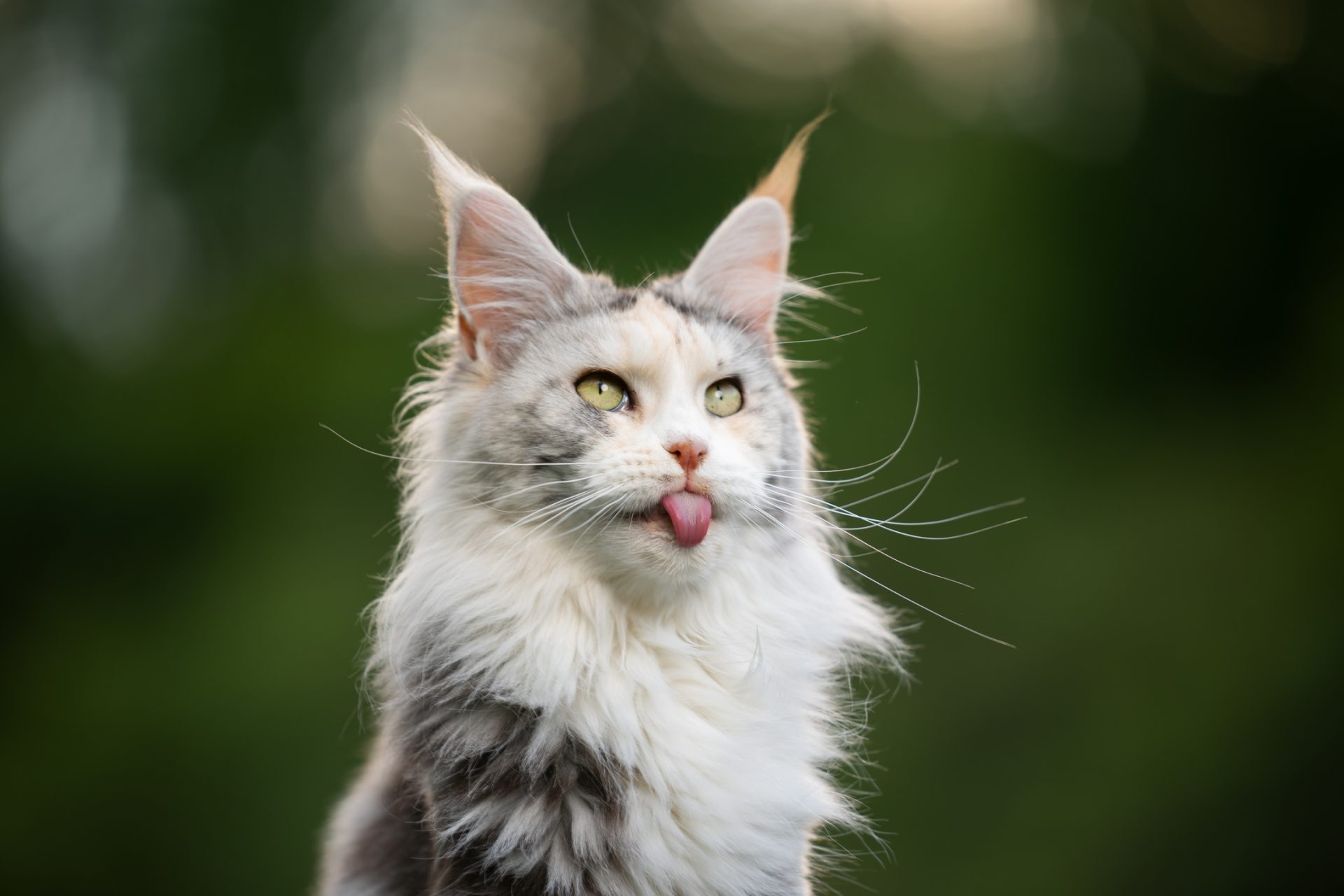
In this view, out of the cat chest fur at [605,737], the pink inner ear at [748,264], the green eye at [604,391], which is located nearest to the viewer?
the cat chest fur at [605,737]

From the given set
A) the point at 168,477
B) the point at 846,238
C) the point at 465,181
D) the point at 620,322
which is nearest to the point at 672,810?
the point at 620,322

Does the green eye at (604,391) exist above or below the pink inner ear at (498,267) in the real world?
below

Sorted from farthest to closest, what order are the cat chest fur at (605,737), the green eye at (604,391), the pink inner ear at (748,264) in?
1. the pink inner ear at (748,264)
2. the green eye at (604,391)
3. the cat chest fur at (605,737)

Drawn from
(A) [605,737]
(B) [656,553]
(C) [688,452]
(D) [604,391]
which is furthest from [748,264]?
(A) [605,737]

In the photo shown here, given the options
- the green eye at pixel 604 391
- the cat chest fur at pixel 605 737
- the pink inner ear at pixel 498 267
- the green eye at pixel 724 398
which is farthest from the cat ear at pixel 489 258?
the cat chest fur at pixel 605 737

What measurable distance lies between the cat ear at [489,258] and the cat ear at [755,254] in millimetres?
283

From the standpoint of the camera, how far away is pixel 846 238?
4.64 meters

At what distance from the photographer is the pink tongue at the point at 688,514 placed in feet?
5.41

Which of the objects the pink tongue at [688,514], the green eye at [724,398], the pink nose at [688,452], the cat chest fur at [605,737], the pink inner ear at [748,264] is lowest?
the cat chest fur at [605,737]

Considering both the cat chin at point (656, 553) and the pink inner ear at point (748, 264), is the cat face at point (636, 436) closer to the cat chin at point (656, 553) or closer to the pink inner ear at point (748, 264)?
the cat chin at point (656, 553)

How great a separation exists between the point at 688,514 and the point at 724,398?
335 mm

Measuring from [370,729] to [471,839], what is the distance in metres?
1.07

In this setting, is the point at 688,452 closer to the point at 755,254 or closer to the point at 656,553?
the point at 656,553

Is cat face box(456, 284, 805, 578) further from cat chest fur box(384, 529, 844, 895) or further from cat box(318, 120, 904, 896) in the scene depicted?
cat chest fur box(384, 529, 844, 895)
